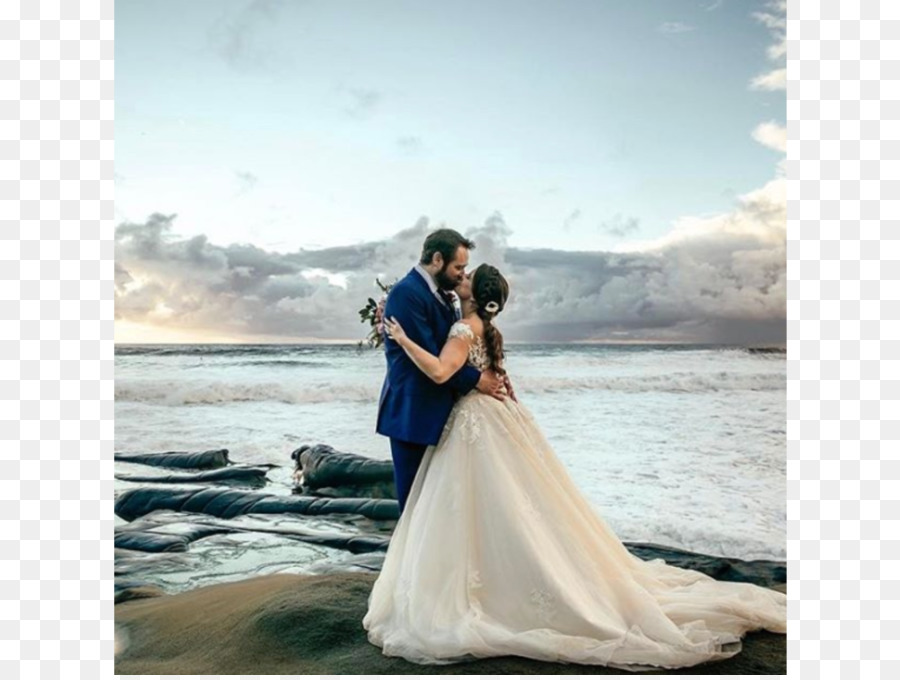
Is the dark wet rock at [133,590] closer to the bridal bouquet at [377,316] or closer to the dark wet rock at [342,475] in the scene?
the dark wet rock at [342,475]

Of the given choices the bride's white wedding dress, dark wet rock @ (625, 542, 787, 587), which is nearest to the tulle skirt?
the bride's white wedding dress

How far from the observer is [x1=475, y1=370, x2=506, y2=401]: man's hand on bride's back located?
10.5ft

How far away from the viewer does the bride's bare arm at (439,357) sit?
3.09 m

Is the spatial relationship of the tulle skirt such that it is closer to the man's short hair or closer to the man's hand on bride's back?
the man's hand on bride's back

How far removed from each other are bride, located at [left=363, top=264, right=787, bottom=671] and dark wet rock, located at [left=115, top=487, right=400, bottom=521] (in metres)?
2.32

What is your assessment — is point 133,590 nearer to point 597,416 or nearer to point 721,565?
point 721,565

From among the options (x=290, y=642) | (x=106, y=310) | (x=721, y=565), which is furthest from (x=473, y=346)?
(x=721, y=565)

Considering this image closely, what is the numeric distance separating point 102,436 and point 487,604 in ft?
6.52

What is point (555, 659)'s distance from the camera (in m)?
2.80

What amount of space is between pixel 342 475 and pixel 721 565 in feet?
8.13

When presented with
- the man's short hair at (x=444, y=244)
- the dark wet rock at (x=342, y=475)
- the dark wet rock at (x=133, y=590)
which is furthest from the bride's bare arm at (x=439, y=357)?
the dark wet rock at (x=342, y=475)

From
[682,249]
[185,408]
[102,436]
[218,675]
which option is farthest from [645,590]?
[185,408]

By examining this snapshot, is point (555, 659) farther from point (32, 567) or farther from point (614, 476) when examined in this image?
point (614, 476)

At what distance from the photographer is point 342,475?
5.86m
